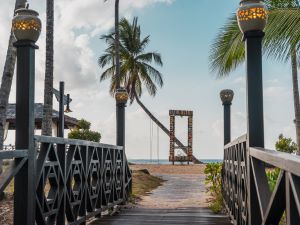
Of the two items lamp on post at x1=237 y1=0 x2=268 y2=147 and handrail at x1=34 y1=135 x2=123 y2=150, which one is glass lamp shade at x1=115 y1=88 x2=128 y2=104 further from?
lamp on post at x1=237 y1=0 x2=268 y2=147

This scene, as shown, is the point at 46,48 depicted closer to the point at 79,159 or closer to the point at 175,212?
the point at 175,212

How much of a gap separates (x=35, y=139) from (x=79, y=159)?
1384mm

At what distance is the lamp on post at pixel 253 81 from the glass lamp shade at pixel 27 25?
63.9 inches

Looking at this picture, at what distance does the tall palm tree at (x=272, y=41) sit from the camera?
6.34 meters

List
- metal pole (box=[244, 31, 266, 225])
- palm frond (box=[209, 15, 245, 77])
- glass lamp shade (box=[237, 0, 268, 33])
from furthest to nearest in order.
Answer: palm frond (box=[209, 15, 245, 77]) < glass lamp shade (box=[237, 0, 268, 33]) < metal pole (box=[244, 31, 266, 225])

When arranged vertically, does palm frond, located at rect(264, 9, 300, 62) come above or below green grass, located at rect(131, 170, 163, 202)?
above

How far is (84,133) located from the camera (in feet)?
69.0

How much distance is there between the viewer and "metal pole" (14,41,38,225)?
340 centimetres

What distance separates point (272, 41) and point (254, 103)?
10.8 ft

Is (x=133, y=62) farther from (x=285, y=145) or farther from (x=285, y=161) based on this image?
(x=285, y=161)

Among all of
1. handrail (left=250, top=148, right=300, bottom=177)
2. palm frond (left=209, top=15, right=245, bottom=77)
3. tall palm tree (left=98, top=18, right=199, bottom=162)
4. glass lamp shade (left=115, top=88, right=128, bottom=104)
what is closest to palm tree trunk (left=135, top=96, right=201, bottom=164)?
tall palm tree (left=98, top=18, right=199, bottom=162)

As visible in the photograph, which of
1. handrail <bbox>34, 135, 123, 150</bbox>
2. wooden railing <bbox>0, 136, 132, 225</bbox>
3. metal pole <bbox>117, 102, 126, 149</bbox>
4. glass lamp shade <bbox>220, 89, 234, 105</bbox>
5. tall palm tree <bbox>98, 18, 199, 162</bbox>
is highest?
tall palm tree <bbox>98, 18, 199, 162</bbox>

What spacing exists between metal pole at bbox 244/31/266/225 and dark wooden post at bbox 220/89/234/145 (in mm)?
4337

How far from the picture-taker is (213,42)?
26.6ft
